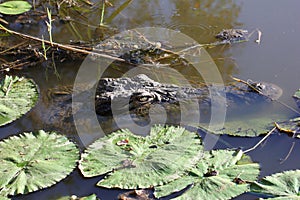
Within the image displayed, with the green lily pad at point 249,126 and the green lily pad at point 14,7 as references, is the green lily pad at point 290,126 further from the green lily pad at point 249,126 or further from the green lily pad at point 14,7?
the green lily pad at point 14,7

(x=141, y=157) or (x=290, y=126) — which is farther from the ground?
(x=290, y=126)

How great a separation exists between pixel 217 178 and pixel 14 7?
2.52 metres

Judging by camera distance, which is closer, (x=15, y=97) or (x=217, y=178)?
(x=217, y=178)

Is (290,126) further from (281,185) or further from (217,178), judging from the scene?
(217,178)

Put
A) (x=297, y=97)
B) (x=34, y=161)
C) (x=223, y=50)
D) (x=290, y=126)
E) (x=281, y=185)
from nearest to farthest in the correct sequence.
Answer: (x=281, y=185), (x=34, y=161), (x=290, y=126), (x=297, y=97), (x=223, y=50)

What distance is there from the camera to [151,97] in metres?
3.00

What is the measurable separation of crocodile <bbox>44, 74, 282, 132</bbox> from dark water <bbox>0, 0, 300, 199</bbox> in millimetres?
103

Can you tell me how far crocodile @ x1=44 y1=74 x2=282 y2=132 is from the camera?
2973mm

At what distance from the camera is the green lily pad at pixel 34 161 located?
92.6 inches

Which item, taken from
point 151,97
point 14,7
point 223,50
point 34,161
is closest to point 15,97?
point 34,161

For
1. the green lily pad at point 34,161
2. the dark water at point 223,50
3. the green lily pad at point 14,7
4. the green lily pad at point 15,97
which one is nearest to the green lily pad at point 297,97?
the dark water at point 223,50

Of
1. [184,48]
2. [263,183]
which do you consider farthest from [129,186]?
[184,48]

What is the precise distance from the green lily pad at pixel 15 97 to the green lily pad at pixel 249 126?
45.1 inches

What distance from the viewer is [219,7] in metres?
4.14
